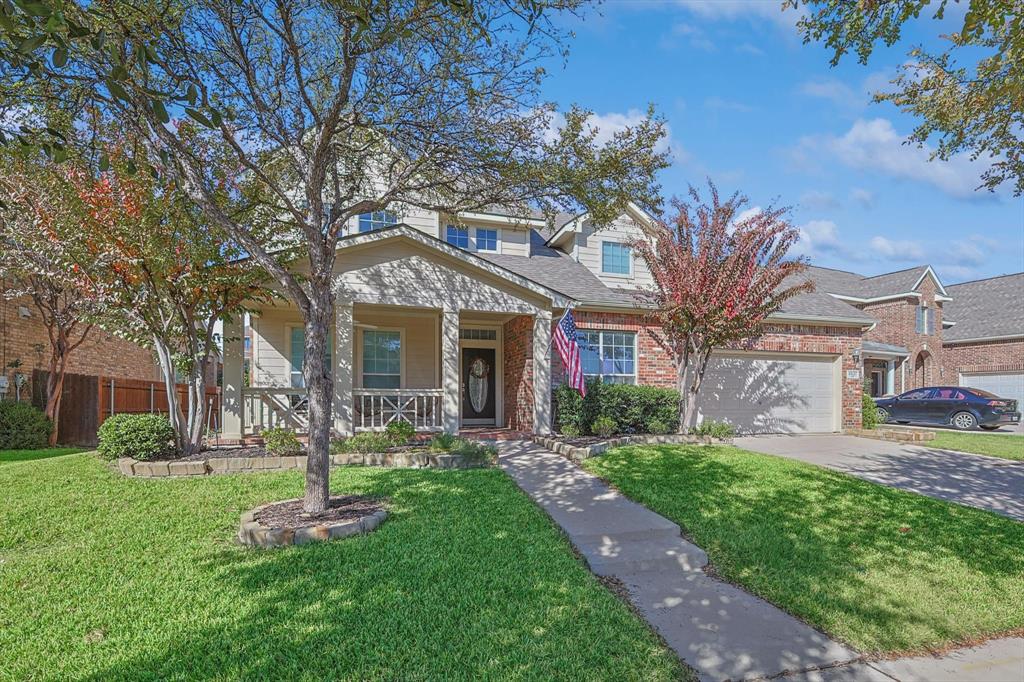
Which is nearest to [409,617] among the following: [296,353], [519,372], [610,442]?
[610,442]

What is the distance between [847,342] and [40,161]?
18028 millimetres

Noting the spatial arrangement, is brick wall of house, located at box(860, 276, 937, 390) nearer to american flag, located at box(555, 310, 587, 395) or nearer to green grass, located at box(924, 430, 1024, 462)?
green grass, located at box(924, 430, 1024, 462)

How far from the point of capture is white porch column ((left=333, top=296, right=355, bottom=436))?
9875 mm

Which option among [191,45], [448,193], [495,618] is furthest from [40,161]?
[495,618]

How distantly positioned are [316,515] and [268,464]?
303 centimetres

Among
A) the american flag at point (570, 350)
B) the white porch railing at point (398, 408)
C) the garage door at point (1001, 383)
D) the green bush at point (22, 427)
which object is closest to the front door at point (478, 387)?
the white porch railing at point (398, 408)

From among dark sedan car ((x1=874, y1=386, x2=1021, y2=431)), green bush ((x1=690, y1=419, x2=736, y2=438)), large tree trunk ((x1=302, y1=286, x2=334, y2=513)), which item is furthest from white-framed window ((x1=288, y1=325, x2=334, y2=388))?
dark sedan car ((x1=874, y1=386, x2=1021, y2=431))

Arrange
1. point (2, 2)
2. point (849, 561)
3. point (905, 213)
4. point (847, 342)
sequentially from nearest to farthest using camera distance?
point (2, 2) → point (849, 561) → point (905, 213) → point (847, 342)

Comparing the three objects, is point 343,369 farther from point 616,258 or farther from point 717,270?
point 616,258

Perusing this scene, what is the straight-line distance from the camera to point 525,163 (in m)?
6.85

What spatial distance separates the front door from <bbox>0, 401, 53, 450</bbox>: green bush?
9115 millimetres

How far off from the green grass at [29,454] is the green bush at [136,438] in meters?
2.17

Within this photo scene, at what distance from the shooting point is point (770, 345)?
1431 cm

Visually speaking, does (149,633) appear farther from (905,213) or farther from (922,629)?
(905,213)
